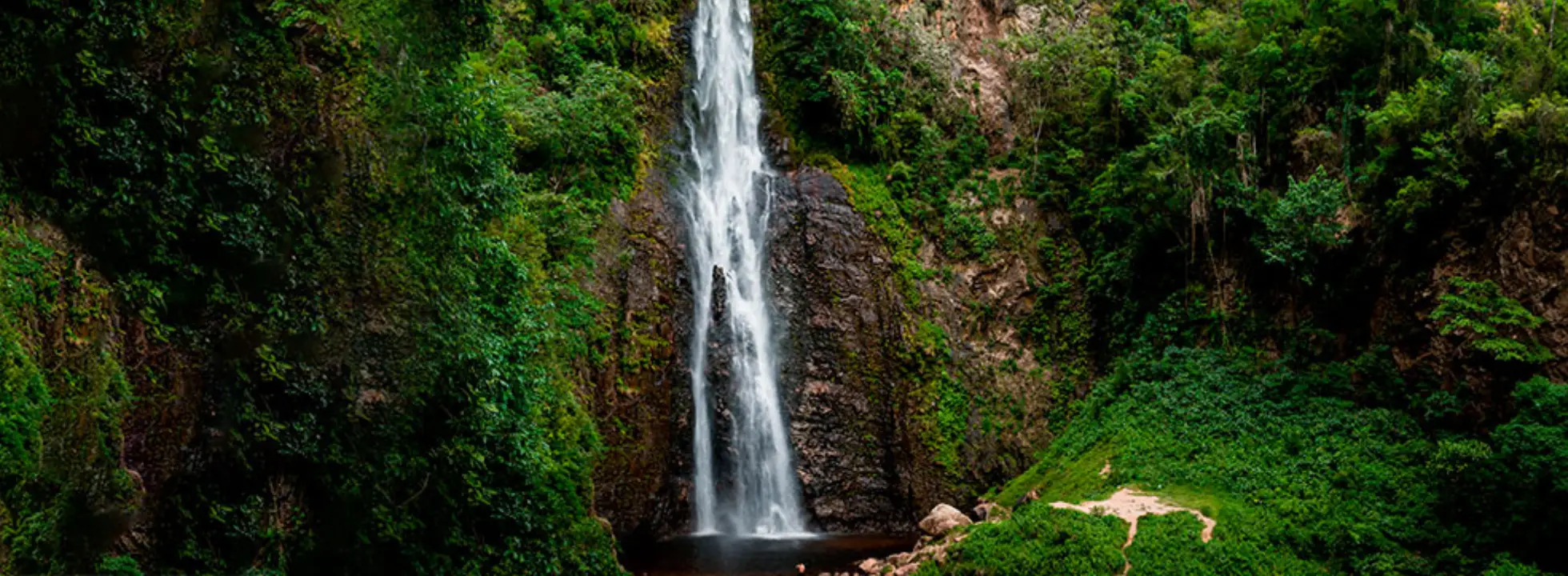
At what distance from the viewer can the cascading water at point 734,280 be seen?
18.7 m

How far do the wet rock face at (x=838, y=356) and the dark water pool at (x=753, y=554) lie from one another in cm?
105

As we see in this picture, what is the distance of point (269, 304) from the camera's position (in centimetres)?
857

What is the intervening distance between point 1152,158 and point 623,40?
1310 centimetres

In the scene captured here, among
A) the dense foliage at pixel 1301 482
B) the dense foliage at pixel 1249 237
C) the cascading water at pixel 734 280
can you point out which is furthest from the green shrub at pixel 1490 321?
the cascading water at pixel 734 280

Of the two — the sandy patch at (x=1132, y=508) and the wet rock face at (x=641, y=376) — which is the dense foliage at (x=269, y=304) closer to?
the wet rock face at (x=641, y=376)

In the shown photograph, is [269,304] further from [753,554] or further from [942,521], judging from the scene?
[942,521]

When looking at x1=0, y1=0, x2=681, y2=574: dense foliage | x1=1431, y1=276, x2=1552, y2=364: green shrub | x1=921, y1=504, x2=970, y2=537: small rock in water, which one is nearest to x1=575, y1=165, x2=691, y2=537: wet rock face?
x1=0, y1=0, x2=681, y2=574: dense foliage

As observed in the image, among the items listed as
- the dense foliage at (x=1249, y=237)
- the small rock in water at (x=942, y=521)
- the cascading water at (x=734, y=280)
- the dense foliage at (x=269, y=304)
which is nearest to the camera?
the dense foliage at (x=269, y=304)

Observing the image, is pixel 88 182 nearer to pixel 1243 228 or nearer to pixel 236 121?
pixel 236 121

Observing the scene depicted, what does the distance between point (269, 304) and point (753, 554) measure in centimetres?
1010

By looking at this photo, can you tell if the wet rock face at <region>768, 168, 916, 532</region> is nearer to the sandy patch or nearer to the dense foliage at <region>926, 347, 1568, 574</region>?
the dense foliage at <region>926, 347, 1568, 574</region>

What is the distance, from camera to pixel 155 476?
7645 mm

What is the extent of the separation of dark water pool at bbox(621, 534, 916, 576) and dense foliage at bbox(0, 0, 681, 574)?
351 centimetres

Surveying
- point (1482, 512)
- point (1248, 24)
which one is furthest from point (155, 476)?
point (1248, 24)
